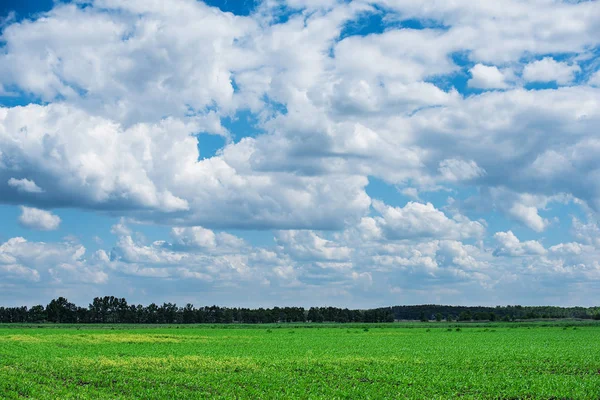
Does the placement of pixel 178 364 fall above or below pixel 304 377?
above

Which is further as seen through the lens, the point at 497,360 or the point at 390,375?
the point at 497,360

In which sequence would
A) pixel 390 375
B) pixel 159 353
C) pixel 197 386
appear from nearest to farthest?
pixel 197 386 < pixel 390 375 < pixel 159 353

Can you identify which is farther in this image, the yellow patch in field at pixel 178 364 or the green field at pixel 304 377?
the yellow patch in field at pixel 178 364

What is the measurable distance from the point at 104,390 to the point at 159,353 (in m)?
22.6

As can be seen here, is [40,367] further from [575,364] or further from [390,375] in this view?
[575,364]

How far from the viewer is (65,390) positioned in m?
30.1

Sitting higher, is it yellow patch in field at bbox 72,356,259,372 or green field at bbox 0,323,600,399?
yellow patch in field at bbox 72,356,259,372

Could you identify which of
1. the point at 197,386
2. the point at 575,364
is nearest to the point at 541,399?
the point at 575,364

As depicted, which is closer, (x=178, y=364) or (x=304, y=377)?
(x=304, y=377)

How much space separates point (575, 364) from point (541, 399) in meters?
15.0

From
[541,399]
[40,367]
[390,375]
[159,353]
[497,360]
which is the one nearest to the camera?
[541,399]

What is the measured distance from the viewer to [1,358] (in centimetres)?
4597

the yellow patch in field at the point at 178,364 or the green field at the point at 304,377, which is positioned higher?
the yellow patch in field at the point at 178,364

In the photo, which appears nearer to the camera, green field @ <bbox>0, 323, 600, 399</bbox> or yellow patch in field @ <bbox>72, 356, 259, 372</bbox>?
green field @ <bbox>0, 323, 600, 399</bbox>
